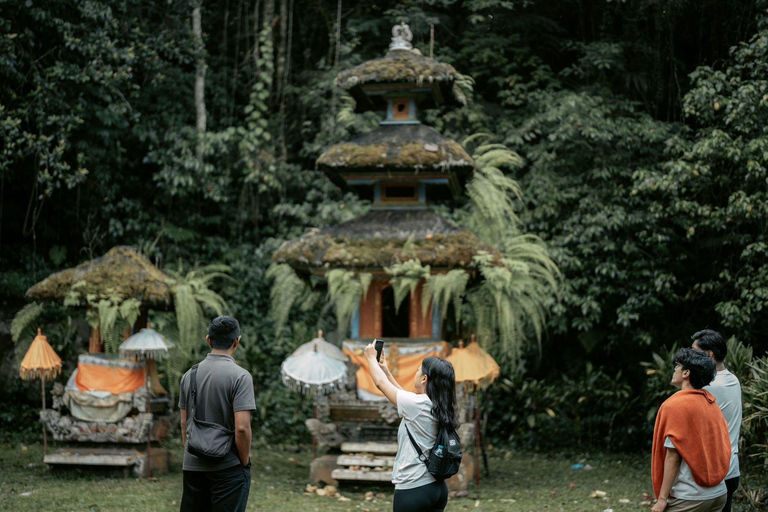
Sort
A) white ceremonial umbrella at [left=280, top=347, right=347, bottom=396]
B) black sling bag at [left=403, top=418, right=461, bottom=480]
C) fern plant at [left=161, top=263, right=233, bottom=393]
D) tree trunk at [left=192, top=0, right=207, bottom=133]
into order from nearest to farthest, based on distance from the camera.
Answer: black sling bag at [left=403, top=418, right=461, bottom=480] < white ceremonial umbrella at [left=280, top=347, right=347, bottom=396] < fern plant at [left=161, top=263, right=233, bottom=393] < tree trunk at [left=192, top=0, right=207, bottom=133]

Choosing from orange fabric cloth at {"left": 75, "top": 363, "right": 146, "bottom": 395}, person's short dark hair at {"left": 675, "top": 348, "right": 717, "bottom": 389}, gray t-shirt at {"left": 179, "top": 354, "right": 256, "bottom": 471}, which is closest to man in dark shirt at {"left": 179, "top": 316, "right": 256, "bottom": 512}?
gray t-shirt at {"left": 179, "top": 354, "right": 256, "bottom": 471}

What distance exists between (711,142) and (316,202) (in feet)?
23.8

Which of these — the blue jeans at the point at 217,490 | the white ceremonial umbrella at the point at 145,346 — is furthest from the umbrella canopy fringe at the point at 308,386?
the blue jeans at the point at 217,490

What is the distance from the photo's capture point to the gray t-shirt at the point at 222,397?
4383 mm

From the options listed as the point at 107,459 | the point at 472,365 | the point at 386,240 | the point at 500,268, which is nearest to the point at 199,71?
the point at 386,240

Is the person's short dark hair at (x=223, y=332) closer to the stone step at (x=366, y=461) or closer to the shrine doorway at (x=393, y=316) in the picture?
the stone step at (x=366, y=461)

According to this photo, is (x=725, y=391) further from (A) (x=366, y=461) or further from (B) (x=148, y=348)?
(B) (x=148, y=348)

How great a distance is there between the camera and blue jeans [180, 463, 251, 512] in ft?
14.4

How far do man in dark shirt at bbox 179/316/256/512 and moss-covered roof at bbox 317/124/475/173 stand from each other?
5426 mm

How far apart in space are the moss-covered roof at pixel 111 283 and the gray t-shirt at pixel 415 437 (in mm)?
6190

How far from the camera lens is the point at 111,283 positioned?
948 cm

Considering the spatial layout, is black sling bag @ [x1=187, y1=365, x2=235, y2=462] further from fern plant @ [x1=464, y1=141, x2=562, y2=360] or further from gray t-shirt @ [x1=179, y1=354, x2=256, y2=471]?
fern plant @ [x1=464, y1=141, x2=562, y2=360]

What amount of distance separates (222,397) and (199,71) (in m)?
10.7

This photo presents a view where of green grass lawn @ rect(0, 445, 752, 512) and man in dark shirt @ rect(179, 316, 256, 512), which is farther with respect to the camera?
green grass lawn @ rect(0, 445, 752, 512)
